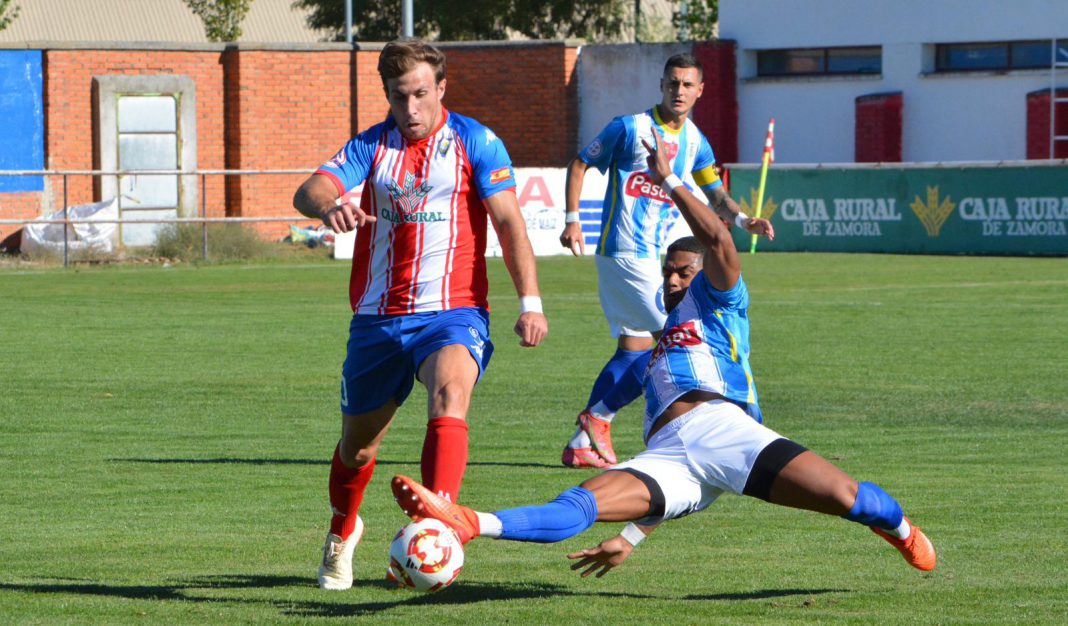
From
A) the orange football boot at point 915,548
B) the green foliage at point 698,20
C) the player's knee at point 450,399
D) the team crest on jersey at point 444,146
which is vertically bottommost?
the orange football boot at point 915,548

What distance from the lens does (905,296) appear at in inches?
866

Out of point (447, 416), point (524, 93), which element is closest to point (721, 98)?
point (524, 93)

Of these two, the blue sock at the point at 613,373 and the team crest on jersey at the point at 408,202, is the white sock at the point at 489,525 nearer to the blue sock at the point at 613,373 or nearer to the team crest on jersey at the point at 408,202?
the team crest on jersey at the point at 408,202

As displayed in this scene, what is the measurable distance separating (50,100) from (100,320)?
670 inches

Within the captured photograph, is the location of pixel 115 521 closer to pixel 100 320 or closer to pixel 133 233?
pixel 100 320

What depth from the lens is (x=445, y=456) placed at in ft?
19.6

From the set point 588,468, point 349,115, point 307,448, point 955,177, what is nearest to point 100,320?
point 307,448

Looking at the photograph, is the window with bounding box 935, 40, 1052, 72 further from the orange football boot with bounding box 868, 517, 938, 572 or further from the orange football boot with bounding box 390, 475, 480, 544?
the orange football boot with bounding box 390, 475, 480, 544

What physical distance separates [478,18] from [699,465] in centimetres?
4812

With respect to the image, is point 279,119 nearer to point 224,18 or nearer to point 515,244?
point 224,18

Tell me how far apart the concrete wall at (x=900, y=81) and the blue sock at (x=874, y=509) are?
3261cm

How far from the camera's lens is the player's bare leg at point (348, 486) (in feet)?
21.5

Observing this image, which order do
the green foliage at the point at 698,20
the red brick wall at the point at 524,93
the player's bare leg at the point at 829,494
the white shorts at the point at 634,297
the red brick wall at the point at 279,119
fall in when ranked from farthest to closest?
1. the green foliage at the point at 698,20
2. the red brick wall at the point at 524,93
3. the red brick wall at the point at 279,119
4. the white shorts at the point at 634,297
5. the player's bare leg at the point at 829,494

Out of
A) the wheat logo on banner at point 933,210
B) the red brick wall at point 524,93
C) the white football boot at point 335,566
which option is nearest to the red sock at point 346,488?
the white football boot at point 335,566
